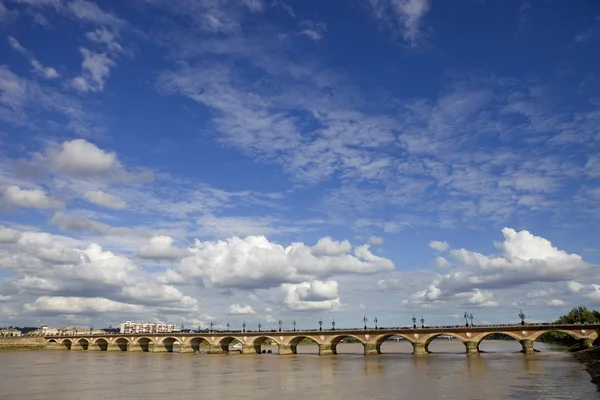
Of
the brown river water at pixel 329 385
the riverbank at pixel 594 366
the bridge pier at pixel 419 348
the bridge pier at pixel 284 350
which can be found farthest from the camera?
the bridge pier at pixel 284 350

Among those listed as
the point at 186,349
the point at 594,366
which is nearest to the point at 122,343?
the point at 186,349

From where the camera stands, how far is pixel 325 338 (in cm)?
11525

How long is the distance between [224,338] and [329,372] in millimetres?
72342

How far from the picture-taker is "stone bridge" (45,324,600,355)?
9225cm

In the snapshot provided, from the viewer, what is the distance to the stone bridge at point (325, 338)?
92250 mm

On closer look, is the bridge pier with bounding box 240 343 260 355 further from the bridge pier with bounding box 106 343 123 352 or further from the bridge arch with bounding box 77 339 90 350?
the bridge arch with bounding box 77 339 90 350

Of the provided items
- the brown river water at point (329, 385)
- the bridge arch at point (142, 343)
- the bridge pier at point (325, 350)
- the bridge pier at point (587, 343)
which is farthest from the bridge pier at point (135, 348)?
the bridge pier at point (587, 343)

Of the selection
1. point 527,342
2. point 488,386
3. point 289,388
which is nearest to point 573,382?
point 488,386

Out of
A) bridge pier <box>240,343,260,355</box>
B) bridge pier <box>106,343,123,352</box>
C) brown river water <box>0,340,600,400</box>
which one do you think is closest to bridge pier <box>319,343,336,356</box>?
bridge pier <box>240,343,260,355</box>

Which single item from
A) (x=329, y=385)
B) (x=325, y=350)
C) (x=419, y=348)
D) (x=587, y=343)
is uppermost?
(x=587, y=343)

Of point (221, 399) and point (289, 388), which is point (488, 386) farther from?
point (221, 399)

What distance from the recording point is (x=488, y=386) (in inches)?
1843

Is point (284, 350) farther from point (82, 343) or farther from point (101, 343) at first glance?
point (82, 343)

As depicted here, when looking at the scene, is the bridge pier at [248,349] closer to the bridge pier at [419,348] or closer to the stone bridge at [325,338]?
the stone bridge at [325,338]
